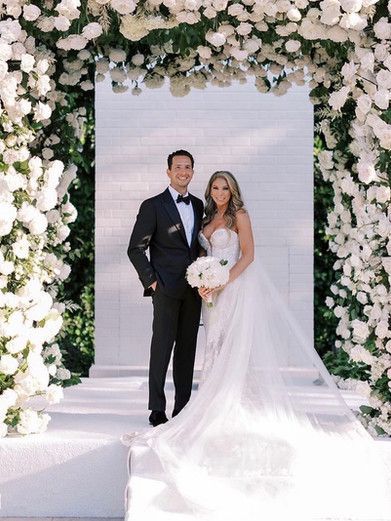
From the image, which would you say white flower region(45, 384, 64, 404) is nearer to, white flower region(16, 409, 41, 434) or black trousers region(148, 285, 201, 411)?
white flower region(16, 409, 41, 434)

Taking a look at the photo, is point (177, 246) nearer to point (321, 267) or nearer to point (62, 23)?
point (62, 23)

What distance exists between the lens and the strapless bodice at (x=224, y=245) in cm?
561

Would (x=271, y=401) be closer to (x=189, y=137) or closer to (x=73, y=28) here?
(x=73, y=28)

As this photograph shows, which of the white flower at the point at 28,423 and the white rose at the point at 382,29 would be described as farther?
the white flower at the point at 28,423

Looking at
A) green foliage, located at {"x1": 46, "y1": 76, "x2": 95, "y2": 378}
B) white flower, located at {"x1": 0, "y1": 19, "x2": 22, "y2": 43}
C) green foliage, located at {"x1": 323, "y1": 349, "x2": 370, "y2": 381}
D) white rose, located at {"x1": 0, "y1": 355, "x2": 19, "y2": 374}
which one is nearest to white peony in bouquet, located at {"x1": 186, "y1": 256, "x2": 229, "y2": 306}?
white rose, located at {"x1": 0, "y1": 355, "x2": 19, "y2": 374}

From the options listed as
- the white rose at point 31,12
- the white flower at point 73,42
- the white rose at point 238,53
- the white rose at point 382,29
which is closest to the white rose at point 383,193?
the white rose at point 382,29

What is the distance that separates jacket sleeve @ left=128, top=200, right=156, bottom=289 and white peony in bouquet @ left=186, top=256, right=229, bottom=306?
10.7 inches

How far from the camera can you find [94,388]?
791 centimetres

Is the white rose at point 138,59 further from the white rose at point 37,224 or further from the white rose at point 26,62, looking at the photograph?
the white rose at point 37,224

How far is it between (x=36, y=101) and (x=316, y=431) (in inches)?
92.4

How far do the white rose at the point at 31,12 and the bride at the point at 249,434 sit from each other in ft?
4.32

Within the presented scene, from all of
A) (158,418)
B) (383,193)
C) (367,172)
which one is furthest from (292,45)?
(158,418)

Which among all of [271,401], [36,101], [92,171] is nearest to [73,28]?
[36,101]

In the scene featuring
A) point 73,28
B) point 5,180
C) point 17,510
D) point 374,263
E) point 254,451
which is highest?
point 73,28
